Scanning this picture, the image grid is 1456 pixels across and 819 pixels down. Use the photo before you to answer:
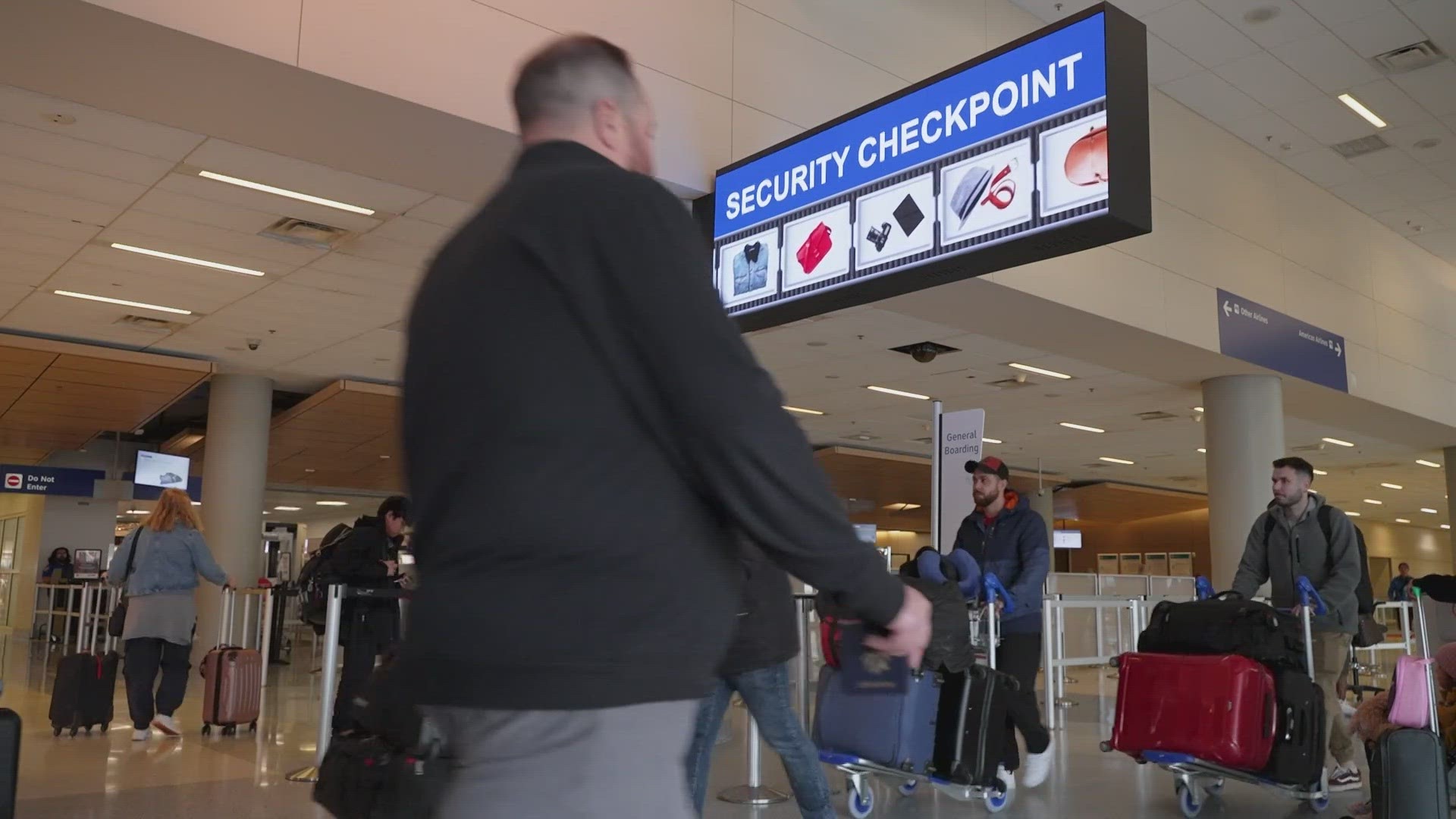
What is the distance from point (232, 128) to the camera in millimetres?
5789

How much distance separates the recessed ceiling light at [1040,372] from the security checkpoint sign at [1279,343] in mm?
2577

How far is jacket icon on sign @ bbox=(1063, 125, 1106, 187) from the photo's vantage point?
4312 millimetres

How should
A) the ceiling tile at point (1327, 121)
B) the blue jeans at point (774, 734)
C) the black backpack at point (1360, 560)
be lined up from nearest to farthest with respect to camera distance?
1. the blue jeans at point (774, 734)
2. the black backpack at point (1360, 560)
3. the ceiling tile at point (1327, 121)

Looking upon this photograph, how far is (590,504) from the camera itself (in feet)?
3.51

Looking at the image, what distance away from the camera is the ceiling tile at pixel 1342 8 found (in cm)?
840

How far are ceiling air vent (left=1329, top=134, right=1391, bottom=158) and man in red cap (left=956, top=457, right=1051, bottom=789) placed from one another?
7623mm

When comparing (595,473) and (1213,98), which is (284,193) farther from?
(1213,98)

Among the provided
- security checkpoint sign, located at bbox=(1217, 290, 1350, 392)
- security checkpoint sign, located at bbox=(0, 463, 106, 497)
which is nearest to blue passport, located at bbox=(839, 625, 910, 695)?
security checkpoint sign, located at bbox=(1217, 290, 1350, 392)

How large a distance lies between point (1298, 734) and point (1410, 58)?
693 centimetres

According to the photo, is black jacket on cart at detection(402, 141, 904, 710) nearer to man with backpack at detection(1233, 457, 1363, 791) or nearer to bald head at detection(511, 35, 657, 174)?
bald head at detection(511, 35, 657, 174)

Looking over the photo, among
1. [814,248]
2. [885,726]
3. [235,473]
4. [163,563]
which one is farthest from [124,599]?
[235,473]

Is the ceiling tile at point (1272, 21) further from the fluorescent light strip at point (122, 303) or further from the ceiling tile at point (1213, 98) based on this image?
the fluorescent light strip at point (122, 303)

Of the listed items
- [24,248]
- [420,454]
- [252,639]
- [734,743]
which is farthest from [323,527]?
[420,454]

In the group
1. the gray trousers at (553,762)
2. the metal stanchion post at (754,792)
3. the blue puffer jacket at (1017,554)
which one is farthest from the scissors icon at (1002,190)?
the gray trousers at (553,762)
